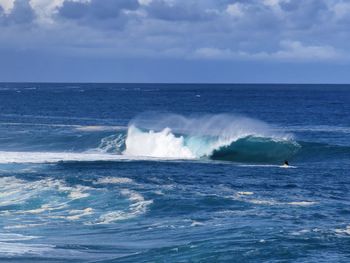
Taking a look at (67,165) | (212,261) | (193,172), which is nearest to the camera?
(212,261)

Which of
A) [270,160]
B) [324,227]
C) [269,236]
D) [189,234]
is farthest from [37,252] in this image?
[270,160]

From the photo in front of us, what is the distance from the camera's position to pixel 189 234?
30.3 m

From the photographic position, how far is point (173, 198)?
38.1 metres

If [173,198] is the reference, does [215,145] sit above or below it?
below

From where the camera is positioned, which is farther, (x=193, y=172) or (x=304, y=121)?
(x=304, y=121)

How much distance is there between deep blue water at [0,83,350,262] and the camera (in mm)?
27844

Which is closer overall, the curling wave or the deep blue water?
the deep blue water

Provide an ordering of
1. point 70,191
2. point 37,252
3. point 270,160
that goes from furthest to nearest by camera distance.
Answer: point 270,160, point 70,191, point 37,252

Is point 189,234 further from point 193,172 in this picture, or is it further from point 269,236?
point 193,172

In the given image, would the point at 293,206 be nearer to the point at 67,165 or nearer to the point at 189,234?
the point at 189,234

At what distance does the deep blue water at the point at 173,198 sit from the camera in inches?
1096

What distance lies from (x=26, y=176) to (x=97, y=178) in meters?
4.41

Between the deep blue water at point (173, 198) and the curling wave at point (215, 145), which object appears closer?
the deep blue water at point (173, 198)

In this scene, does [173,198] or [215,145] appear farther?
[215,145]
